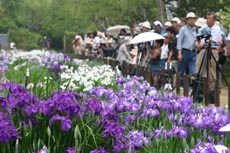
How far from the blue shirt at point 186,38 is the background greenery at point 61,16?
591 inches

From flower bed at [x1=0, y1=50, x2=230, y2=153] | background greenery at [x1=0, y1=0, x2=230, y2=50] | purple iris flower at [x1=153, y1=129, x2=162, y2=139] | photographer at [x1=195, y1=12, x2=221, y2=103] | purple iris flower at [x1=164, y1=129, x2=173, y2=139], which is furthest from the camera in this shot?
background greenery at [x1=0, y1=0, x2=230, y2=50]

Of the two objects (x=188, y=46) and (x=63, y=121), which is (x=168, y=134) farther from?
(x=188, y=46)

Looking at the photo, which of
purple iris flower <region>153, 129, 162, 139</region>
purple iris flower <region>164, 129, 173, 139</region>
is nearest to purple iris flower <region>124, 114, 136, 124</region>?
purple iris flower <region>153, 129, 162, 139</region>

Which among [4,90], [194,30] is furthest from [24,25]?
[4,90]

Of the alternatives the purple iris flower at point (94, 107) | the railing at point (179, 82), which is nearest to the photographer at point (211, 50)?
the railing at point (179, 82)

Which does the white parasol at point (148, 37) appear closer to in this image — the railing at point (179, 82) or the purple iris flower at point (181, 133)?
the railing at point (179, 82)

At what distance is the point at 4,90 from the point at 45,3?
148 feet

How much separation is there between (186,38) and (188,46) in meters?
0.18

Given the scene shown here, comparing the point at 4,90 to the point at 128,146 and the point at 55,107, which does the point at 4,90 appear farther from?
the point at 128,146

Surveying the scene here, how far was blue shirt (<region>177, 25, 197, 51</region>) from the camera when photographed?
10.2 m

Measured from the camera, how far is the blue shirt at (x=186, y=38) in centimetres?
1025

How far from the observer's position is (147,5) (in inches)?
1023

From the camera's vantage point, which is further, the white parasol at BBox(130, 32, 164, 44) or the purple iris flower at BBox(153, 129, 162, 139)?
the white parasol at BBox(130, 32, 164, 44)

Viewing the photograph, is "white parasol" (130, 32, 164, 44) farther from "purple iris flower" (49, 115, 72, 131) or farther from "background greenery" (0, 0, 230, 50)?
"background greenery" (0, 0, 230, 50)
